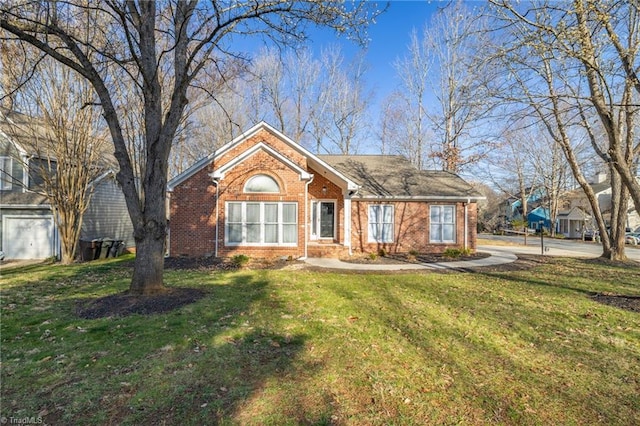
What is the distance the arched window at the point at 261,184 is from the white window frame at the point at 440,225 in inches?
310

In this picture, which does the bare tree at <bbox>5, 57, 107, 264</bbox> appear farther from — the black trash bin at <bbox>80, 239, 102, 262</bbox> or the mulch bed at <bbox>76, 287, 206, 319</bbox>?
the mulch bed at <bbox>76, 287, 206, 319</bbox>

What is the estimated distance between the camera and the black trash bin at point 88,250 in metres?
15.3

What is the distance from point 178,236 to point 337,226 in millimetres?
7124

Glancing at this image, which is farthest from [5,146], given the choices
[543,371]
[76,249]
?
[543,371]

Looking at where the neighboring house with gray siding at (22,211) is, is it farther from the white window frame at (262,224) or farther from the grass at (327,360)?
the grass at (327,360)

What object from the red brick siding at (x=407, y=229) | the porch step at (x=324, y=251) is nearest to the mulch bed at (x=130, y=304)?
the porch step at (x=324, y=251)

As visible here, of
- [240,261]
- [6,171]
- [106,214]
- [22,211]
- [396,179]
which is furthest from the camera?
[106,214]

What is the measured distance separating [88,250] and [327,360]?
16.3 meters

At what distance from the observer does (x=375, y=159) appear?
19031 mm

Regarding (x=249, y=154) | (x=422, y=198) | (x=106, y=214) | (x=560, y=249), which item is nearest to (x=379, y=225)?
(x=422, y=198)

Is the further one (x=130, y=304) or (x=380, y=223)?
(x=380, y=223)

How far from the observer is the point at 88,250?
15453 mm

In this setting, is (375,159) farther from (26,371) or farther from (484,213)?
(484,213)

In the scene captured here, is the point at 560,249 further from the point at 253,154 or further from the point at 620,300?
the point at 253,154
